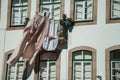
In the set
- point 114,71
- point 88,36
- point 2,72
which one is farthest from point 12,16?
point 114,71

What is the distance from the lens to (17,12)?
19.6 meters

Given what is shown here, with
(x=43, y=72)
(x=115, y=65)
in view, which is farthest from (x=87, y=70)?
(x=43, y=72)

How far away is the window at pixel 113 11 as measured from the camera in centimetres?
1759

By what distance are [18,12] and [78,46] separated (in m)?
3.62

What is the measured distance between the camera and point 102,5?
17891 millimetres

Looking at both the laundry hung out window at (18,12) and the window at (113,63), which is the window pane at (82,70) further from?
the laundry hung out window at (18,12)

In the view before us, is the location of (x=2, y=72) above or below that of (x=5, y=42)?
below

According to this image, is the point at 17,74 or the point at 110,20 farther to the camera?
the point at 17,74

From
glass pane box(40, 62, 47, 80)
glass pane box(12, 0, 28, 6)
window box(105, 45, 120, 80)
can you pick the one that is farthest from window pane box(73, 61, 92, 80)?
glass pane box(12, 0, 28, 6)

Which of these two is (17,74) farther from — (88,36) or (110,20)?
(110,20)

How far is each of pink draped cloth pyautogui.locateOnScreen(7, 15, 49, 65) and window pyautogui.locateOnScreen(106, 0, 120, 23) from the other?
2.72 metres

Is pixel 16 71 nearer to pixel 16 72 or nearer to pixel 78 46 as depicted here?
pixel 16 72

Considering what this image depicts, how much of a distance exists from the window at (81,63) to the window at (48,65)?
0.66m

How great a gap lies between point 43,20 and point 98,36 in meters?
2.53
